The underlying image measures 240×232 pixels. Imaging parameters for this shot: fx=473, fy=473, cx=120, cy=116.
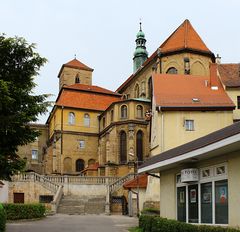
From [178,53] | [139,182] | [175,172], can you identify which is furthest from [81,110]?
[175,172]

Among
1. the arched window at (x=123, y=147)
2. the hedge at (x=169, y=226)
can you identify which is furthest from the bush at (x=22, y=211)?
the arched window at (x=123, y=147)

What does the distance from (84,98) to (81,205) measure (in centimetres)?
3286

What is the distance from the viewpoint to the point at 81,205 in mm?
44562

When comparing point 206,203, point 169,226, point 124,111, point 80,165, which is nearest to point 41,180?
point 124,111

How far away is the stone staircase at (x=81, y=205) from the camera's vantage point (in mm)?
42625

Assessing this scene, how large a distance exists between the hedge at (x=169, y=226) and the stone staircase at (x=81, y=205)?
24.5 metres

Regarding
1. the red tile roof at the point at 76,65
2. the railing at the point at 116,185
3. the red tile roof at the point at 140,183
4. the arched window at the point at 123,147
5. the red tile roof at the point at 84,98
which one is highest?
the red tile roof at the point at 76,65

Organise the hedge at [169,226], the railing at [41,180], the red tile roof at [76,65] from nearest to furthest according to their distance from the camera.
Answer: the hedge at [169,226] → the railing at [41,180] → the red tile roof at [76,65]

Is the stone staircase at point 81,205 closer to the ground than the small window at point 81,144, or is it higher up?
closer to the ground

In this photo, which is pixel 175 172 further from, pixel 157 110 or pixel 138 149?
pixel 138 149

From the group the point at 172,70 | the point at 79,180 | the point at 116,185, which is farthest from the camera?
the point at 172,70

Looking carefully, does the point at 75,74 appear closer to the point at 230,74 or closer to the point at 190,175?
the point at 230,74

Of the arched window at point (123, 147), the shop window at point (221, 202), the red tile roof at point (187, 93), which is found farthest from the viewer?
the arched window at point (123, 147)

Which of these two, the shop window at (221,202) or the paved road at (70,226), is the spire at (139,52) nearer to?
the paved road at (70,226)
